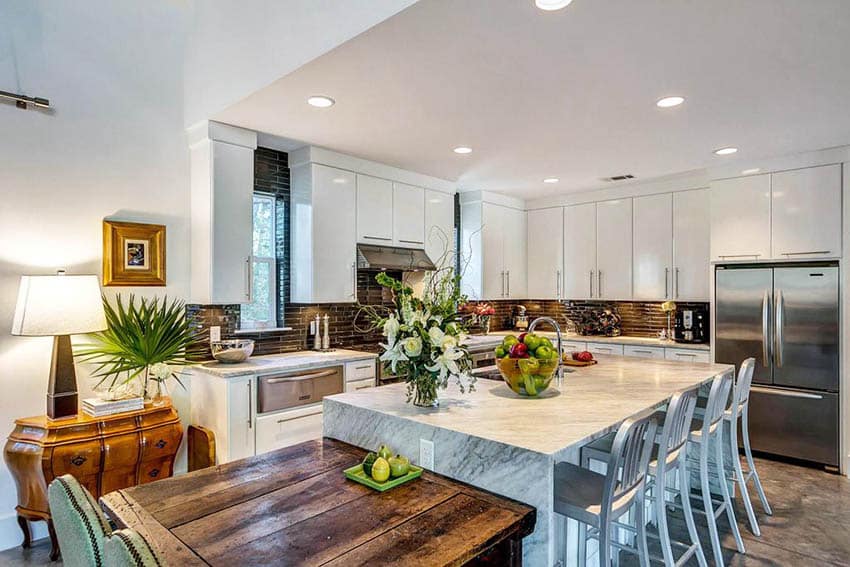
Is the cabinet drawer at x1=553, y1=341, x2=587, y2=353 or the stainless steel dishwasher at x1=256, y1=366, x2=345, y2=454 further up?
the cabinet drawer at x1=553, y1=341, x2=587, y2=353

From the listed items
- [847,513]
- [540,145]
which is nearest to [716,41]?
[540,145]

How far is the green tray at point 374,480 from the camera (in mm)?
1644

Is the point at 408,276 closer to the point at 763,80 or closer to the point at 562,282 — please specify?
the point at 562,282

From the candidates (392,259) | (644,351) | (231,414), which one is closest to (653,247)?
(644,351)

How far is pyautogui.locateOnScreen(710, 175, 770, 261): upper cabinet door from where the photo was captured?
4254 millimetres

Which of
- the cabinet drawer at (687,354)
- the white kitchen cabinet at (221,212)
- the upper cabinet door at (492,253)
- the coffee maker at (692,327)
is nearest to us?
the white kitchen cabinet at (221,212)

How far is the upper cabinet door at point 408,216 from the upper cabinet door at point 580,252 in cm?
187

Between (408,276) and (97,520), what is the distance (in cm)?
404

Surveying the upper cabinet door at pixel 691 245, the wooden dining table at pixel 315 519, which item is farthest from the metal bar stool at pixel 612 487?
the upper cabinet door at pixel 691 245

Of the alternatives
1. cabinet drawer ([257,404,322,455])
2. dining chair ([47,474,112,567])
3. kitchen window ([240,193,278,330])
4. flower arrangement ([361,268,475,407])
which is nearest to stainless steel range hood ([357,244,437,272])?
kitchen window ([240,193,278,330])

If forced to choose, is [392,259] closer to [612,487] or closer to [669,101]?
[669,101]

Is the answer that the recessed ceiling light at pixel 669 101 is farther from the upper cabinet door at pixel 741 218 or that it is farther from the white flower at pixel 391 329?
the white flower at pixel 391 329

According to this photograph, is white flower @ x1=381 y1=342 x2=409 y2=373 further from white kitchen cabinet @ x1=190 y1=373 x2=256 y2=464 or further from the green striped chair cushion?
white kitchen cabinet @ x1=190 y1=373 x2=256 y2=464

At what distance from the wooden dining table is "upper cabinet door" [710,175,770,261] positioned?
12.5 ft
